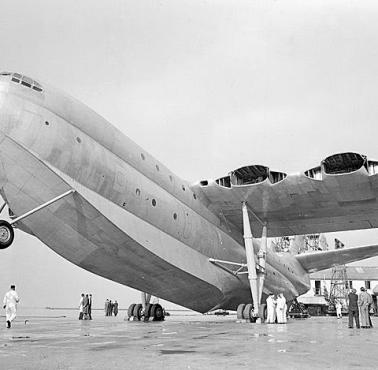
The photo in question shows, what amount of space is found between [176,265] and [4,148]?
7948 millimetres

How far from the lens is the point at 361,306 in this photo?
16.5 m

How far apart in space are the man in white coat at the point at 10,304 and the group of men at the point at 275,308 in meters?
10.6

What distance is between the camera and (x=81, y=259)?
630 inches

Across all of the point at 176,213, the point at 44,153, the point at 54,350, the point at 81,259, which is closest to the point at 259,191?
the point at 176,213

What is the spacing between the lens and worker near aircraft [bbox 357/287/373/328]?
16203mm

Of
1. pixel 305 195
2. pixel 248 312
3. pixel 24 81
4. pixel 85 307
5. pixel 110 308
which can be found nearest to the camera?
pixel 24 81

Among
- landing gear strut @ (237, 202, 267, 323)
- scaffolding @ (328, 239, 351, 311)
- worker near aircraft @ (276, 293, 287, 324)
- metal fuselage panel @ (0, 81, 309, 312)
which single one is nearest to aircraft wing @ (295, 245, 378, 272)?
landing gear strut @ (237, 202, 267, 323)

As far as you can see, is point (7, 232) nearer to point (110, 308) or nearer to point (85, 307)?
point (85, 307)

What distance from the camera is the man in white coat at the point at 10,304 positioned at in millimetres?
15750

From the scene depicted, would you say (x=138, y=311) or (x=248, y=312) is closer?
(x=248, y=312)

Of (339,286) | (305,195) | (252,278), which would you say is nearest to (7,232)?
(252,278)

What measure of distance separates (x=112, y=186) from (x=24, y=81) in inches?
168

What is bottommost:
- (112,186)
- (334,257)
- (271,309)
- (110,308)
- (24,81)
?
(271,309)

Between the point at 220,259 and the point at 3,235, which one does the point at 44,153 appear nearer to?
the point at 3,235
